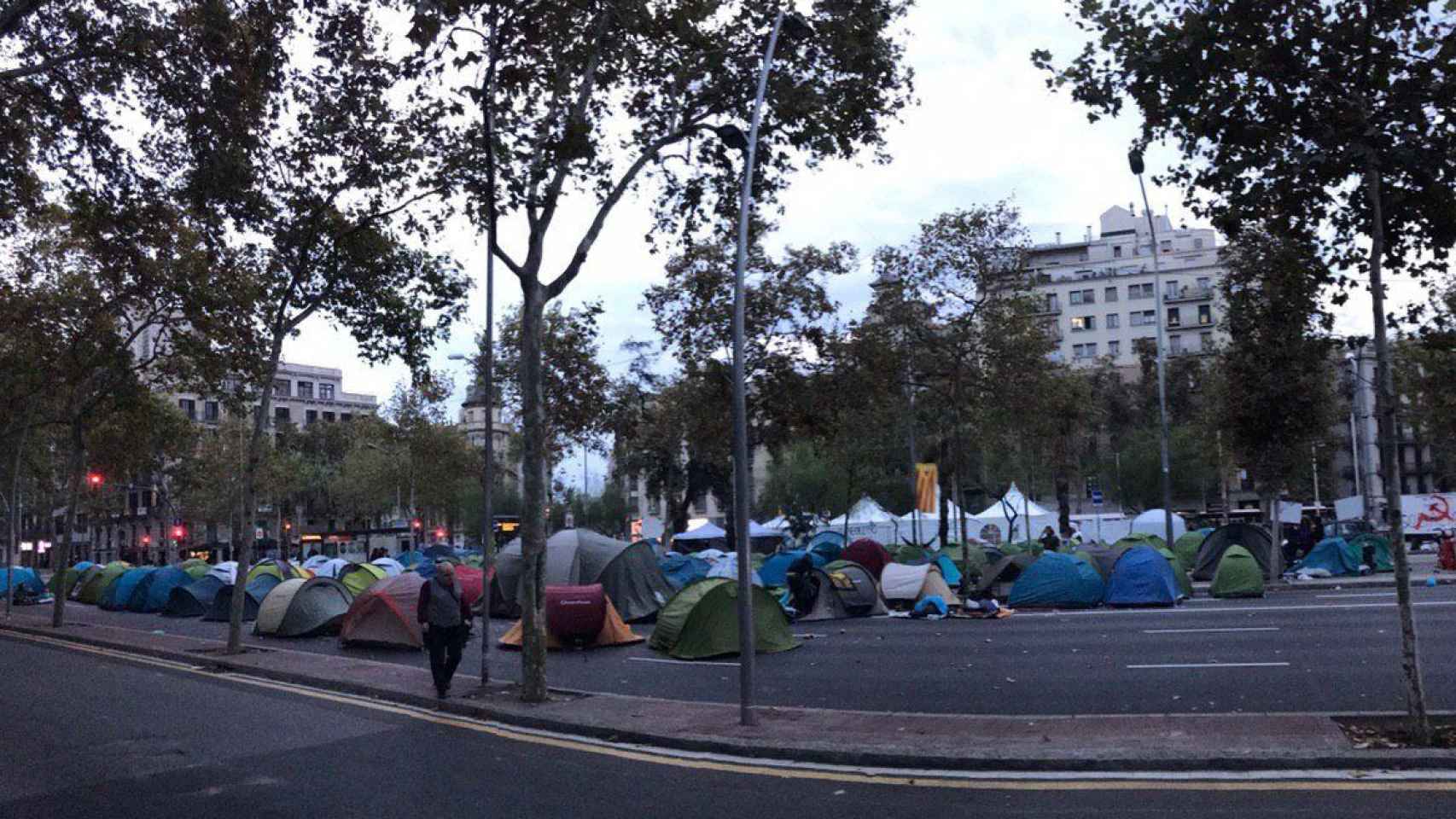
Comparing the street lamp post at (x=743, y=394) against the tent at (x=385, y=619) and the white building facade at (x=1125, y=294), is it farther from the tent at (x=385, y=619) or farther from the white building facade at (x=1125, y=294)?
the white building facade at (x=1125, y=294)

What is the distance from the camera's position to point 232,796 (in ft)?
26.9

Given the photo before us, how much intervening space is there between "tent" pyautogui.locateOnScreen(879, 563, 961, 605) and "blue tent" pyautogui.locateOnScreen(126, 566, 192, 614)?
1915 centimetres

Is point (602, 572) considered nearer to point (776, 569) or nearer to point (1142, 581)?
point (776, 569)

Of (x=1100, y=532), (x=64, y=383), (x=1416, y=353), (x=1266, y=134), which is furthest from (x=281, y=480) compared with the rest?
(x=1266, y=134)

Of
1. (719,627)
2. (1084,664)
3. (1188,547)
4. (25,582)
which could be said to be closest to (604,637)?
(719,627)

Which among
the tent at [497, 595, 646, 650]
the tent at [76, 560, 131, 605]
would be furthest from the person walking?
the tent at [76, 560, 131, 605]

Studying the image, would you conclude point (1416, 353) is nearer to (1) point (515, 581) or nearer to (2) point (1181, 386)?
(1) point (515, 581)

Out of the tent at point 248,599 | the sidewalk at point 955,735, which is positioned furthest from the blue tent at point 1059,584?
the tent at point 248,599

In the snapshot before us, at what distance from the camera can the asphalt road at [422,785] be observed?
7.37 m

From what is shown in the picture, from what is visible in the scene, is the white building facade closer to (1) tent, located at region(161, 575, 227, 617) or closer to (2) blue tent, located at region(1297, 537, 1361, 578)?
(2) blue tent, located at region(1297, 537, 1361, 578)

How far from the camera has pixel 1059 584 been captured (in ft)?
77.8

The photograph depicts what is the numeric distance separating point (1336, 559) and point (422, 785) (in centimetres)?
2799

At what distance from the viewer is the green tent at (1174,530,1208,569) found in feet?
112

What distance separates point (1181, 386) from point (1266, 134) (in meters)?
59.6
